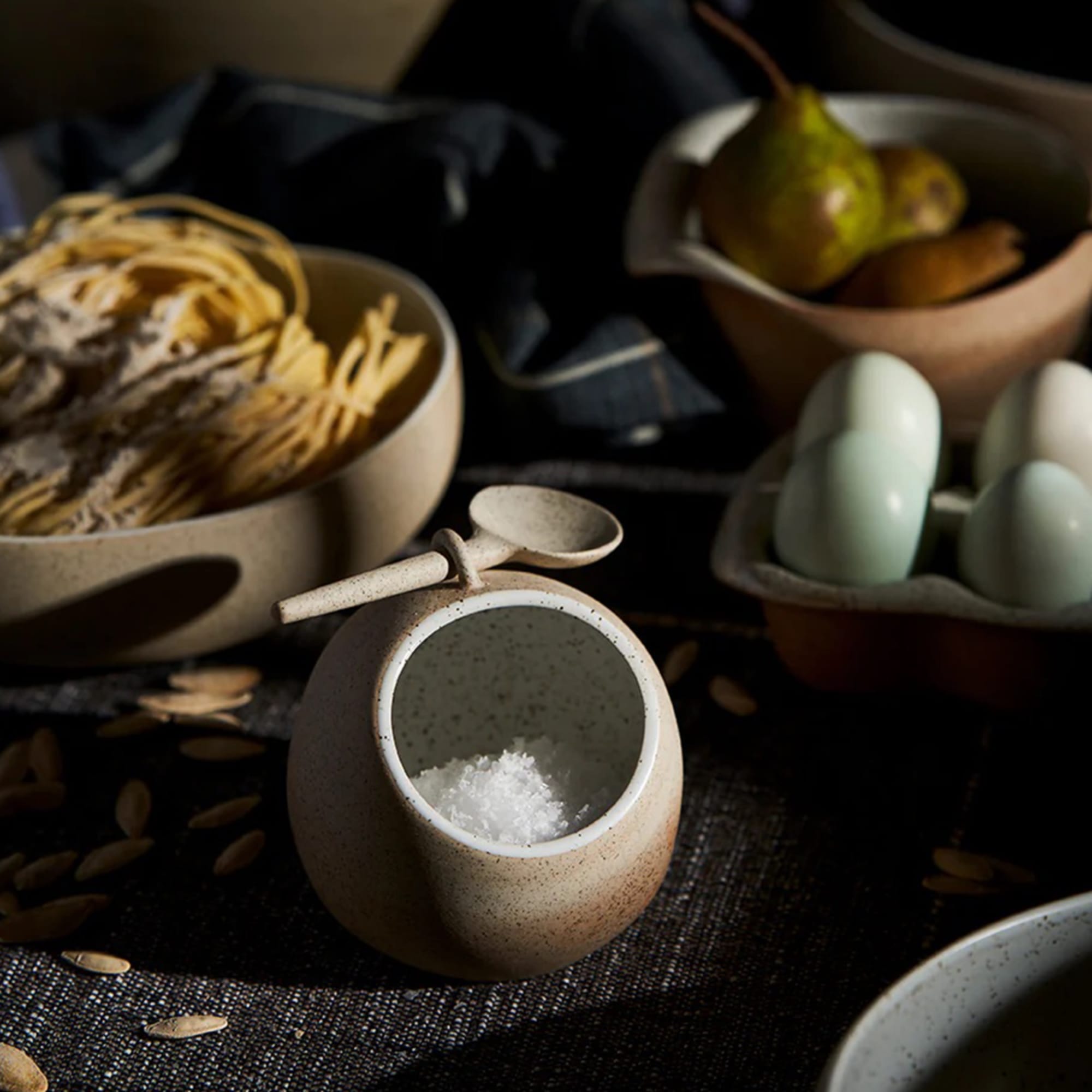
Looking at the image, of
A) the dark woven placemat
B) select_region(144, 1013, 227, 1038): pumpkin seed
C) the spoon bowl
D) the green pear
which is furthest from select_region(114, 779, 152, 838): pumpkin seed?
the green pear

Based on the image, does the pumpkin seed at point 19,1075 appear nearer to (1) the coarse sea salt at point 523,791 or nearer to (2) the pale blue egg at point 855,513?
(1) the coarse sea salt at point 523,791

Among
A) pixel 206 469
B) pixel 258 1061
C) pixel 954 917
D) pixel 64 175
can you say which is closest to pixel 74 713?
pixel 206 469

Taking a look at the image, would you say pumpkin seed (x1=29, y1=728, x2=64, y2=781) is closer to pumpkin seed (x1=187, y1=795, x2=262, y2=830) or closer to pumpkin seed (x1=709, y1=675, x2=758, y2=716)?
pumpkin seed (x1=187, y1=795, x2=262, y2=830)

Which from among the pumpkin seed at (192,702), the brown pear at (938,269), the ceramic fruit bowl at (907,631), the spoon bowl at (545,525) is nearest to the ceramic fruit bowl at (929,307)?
the brown pear at (938,269)

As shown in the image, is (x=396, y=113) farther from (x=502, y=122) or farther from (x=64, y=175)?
(x=64, y=175)

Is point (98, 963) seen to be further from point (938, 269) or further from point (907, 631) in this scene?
point (938, 269)

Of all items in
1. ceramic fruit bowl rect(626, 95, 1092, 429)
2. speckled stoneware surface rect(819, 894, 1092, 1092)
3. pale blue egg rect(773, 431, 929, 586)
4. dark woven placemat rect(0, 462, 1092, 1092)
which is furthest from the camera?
ceramic fruit bowl rect(626, 95, 1092, 429)
